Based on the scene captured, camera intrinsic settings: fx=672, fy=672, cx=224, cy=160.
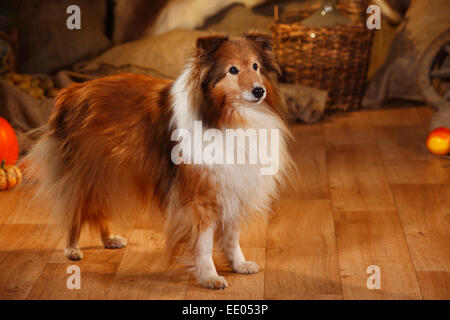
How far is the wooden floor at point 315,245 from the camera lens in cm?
255

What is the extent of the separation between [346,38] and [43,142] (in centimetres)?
271

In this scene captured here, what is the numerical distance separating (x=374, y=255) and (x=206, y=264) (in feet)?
2.45

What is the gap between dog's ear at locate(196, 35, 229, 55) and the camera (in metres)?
2.39

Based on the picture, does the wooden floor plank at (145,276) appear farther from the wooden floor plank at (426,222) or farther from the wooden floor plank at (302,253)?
the wooden floor plank at (426,222)

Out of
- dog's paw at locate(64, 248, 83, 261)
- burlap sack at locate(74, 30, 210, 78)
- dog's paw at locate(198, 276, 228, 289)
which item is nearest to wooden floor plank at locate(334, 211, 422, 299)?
dog's paw at locate(198, 276, 228, 289)

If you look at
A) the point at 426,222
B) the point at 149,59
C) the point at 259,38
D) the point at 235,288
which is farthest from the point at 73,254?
the point at 149,59

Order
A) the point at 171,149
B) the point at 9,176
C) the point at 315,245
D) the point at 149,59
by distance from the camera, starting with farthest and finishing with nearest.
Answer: the point at 149,59, the point at 9,176, the point at 315,245, the point at 171,149

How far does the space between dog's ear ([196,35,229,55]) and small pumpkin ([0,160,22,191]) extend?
5.49 feet

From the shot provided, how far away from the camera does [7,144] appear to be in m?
3.77

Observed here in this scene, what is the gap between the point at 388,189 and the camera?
11.8 ft

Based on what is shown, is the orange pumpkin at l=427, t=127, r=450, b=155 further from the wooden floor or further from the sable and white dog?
the sable and white dog

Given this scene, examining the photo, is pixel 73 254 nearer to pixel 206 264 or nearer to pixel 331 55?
pixel 206 264

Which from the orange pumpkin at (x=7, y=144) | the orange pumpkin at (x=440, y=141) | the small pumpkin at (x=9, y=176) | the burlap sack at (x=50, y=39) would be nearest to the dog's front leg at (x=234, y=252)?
the small pumpkin at (x=9, y=176)

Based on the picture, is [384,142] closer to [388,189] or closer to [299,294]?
[388,189]
